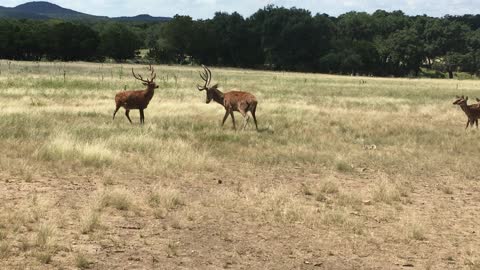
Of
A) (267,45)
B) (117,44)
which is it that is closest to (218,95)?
(117,44)

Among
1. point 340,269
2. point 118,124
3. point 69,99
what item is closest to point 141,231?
point 340,269

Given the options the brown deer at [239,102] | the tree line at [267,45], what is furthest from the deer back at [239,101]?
the tree line at [267,45]

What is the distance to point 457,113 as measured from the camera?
1030 inches

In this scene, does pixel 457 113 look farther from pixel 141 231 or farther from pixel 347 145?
pixel 141 231

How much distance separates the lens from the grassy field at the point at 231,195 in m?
6.98

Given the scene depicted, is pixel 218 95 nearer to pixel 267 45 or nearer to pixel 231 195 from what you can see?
pixel 231 195

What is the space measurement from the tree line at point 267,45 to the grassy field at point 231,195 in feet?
257

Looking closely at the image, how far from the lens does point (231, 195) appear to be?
991cm

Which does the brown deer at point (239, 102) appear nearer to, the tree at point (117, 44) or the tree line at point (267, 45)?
the tree line at point (267, 45)

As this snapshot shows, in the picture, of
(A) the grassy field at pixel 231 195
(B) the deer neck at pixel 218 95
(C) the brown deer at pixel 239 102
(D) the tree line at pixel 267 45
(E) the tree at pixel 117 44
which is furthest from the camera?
(E) the tree at pixel 117 44

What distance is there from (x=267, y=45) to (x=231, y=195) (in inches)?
3969

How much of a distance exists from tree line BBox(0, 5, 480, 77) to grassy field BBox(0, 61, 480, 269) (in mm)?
78364

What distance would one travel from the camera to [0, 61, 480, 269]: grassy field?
6.98 meters

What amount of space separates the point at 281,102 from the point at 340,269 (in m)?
23.2
